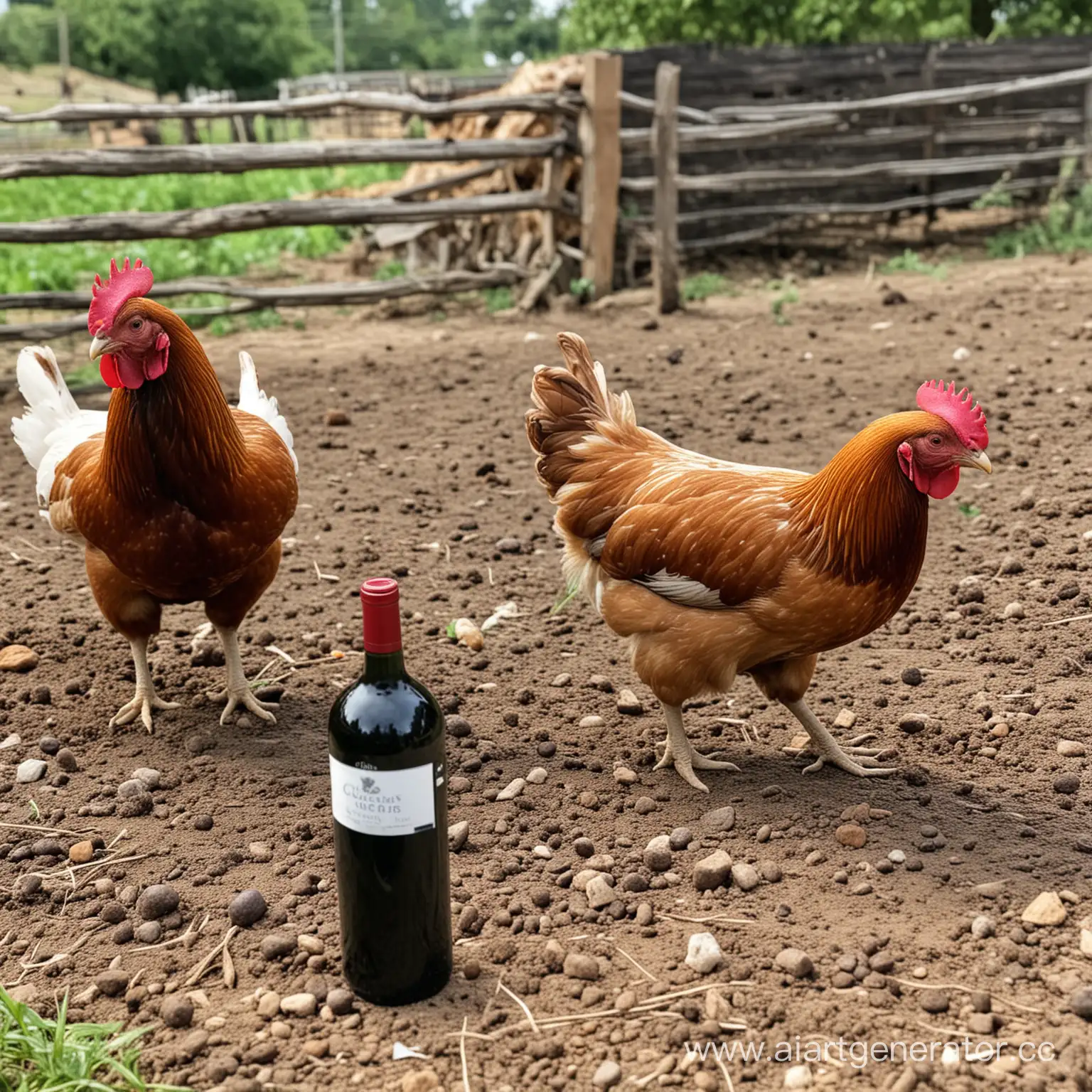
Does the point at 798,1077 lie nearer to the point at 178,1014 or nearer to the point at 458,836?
the point at 458,836

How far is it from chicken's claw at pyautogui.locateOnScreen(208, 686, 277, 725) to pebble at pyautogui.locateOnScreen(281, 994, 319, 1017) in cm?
151

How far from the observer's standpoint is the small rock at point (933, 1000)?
2.38 meters

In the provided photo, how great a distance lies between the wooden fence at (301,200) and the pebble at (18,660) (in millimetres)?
3933

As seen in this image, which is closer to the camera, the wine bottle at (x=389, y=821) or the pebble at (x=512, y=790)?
the wine bottle at (x=389, y=821)

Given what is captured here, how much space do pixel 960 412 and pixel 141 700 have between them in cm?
279

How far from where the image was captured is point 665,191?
908cm

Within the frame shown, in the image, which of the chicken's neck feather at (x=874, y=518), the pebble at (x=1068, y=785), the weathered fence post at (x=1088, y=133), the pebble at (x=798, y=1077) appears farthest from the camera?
the weathered fence post at (x=1088, y=133)

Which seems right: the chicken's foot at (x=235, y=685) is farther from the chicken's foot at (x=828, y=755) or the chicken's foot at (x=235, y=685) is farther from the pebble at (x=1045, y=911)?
the pebble at (x=1045, y=911)

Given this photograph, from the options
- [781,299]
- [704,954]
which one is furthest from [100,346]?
[781,299]

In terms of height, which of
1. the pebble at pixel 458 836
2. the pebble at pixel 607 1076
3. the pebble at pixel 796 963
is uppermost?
the pebble at pixel 796 963

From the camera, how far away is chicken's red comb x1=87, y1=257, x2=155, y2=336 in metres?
3.30

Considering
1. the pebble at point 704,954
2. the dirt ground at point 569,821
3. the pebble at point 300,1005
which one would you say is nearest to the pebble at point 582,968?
the dirt ground at point 569,821

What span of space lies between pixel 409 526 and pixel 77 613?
1.53m

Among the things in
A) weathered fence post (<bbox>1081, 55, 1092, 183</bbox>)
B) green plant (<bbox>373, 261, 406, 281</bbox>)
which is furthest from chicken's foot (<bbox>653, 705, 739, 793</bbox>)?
weathered fence post (<bbox>1081, 55, 1092, 183</bbox>)
